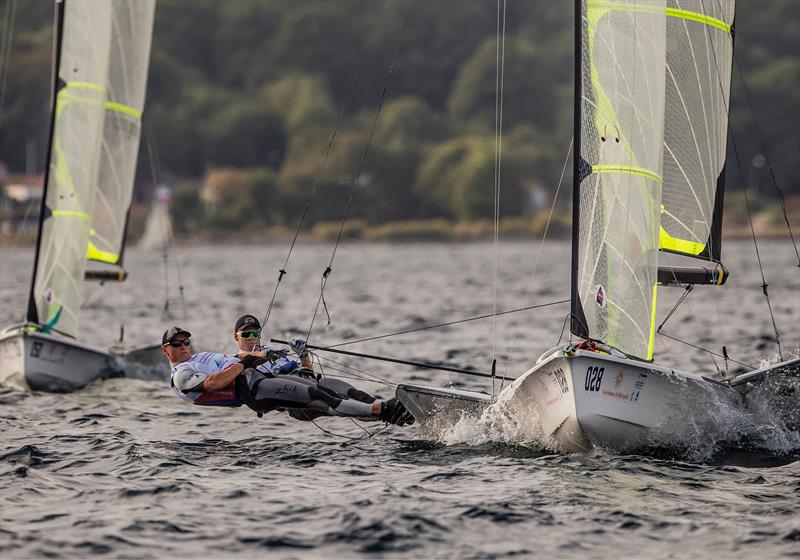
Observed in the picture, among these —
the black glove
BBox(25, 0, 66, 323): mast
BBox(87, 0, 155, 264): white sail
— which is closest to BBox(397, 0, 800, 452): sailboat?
the black glove

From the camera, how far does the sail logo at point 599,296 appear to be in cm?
1102

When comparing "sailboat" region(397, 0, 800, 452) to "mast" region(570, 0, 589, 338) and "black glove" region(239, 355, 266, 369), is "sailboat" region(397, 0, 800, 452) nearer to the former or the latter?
"mast" region(570, 0, 589, 338)

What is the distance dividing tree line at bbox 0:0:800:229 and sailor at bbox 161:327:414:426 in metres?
87.6

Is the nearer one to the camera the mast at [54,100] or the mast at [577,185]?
the mast at [577,185]

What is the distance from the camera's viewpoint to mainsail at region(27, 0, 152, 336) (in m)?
16.4

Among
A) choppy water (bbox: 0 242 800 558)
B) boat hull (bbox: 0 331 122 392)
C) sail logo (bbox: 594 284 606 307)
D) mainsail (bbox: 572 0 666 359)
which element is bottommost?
choppy water (bbox: 0 242 800 558)

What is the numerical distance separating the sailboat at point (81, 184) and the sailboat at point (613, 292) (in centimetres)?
601

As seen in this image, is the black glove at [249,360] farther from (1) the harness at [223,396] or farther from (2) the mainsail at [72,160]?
(2) the mainsail at [72,160]

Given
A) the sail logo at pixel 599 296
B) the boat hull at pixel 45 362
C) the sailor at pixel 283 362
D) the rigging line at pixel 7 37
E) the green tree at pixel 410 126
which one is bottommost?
the boat hull at pixel 45 362

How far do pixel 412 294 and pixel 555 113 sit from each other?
87.8m

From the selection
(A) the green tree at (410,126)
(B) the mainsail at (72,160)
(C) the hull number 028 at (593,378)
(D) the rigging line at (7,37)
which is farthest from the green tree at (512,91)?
(C) the hull number 028 at (593,378)

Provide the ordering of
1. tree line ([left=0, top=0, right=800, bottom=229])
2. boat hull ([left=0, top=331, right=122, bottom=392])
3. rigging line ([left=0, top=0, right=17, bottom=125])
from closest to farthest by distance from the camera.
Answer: boat hull ([left=0, top=331, right=122, bottom=392]), rigging line ([left=0, top=0, right=17, bottom=125]), tree line ([left=0, top=0, right=800, bottom=229])

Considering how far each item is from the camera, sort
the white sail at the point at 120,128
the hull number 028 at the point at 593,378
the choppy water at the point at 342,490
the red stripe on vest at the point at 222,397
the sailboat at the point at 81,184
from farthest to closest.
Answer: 1. the white sail at the point at 120,128
2. the sailboat at the point at 81,184
3. the red stripe on vest at the point at 222,397
4. the hull number 028 at the point at 593,378
5. the choppy water at the point at 342,490

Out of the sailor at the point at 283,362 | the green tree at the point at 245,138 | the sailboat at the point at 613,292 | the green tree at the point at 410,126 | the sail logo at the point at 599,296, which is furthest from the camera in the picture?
the green tree at the point at 245,138
